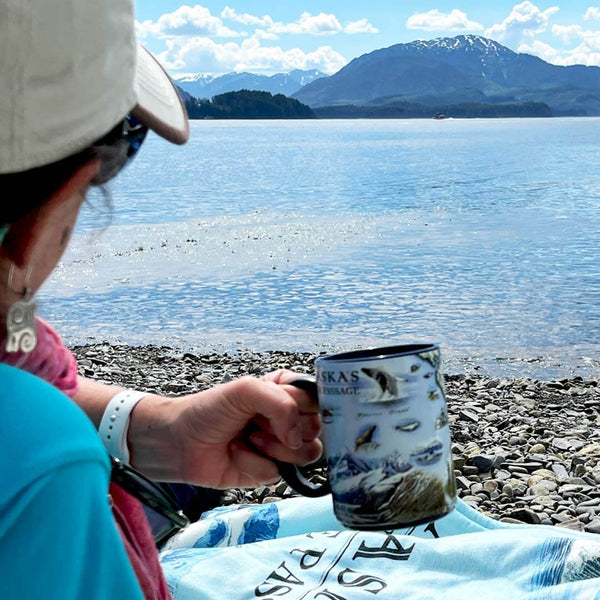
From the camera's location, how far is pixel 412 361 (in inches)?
62.7

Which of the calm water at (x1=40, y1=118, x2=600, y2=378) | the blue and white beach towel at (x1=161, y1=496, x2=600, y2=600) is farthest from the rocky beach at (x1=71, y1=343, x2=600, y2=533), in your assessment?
the blue and white beach towel at (x1=161, y1=496, x2=600, y2=600)

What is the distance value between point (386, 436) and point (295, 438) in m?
0.31

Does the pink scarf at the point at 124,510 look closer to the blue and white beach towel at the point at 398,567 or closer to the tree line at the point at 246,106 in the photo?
the blue and white beach towel at the point at 398,567

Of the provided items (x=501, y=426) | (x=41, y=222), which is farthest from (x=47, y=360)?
(x=501, y=426)

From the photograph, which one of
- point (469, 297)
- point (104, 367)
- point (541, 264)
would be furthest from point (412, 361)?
point (541, 264)

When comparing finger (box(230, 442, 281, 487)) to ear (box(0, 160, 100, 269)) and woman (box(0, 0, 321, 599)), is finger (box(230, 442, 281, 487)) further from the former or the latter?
ear (box(0, 160, 100, 269))

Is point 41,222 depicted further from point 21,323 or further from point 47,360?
point 47,360

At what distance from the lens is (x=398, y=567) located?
3.07 metres

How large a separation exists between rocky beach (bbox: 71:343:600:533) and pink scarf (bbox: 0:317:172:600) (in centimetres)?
305

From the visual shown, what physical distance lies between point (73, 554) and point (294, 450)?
1045 millimetres

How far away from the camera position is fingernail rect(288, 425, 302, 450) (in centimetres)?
184

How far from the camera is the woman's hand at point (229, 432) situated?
6.11 ft

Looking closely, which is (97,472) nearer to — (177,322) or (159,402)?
(159,402)

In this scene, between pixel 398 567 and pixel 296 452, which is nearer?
pixel 296 452
